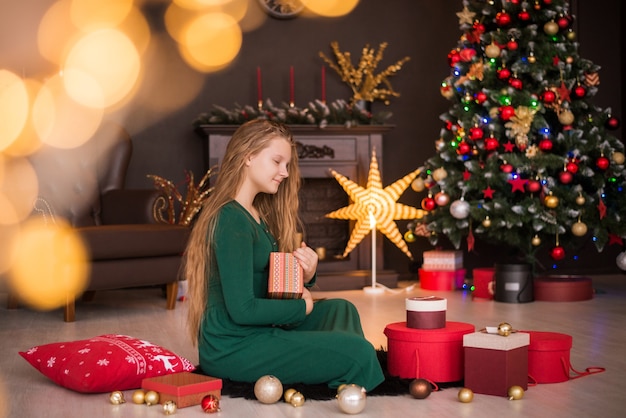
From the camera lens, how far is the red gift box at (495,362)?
95.5 inches

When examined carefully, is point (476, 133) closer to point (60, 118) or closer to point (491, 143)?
point (491, 143)

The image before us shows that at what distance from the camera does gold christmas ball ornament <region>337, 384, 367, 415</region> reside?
2229 mm

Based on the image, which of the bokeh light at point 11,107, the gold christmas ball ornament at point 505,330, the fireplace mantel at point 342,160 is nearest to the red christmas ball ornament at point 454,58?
the fireplace mantel at point 342,160

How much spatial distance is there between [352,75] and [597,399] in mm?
3964

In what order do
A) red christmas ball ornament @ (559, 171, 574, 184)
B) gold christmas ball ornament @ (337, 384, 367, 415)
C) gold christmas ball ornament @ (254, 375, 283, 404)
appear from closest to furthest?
gold christmas ball ornament @ (337, 384, 367, 415) → gold christmas ball ornament @ (254, 375, 283, 404) → red christmas ball ornament @ (559, 171, 574, 184)

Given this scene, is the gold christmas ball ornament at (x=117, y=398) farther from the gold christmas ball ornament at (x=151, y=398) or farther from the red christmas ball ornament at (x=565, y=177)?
the red christmas ball ornament at (x=565, y=177)

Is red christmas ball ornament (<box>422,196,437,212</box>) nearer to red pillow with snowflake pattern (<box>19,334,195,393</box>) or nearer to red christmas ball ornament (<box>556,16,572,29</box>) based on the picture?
red christmas ball ornament (<box>556,16,572,29</box>)

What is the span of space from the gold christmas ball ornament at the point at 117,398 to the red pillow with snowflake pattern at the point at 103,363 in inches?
4.7

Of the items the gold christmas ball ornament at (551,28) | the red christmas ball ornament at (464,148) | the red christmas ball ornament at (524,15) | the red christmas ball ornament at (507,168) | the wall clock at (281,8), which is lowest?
the red christmas ball ornament at (507,168)

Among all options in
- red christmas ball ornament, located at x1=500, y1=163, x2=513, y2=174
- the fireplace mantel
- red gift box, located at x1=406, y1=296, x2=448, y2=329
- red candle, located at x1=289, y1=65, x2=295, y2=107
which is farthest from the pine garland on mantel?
red gift box, located at x1=406, y1=296, x2=448, y2=329

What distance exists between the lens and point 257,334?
97.9 inches

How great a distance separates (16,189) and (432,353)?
9.41 ft

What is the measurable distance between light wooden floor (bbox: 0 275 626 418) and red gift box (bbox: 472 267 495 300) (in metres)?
0.08

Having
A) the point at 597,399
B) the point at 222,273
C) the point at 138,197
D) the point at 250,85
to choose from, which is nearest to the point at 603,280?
the point at 250,85
